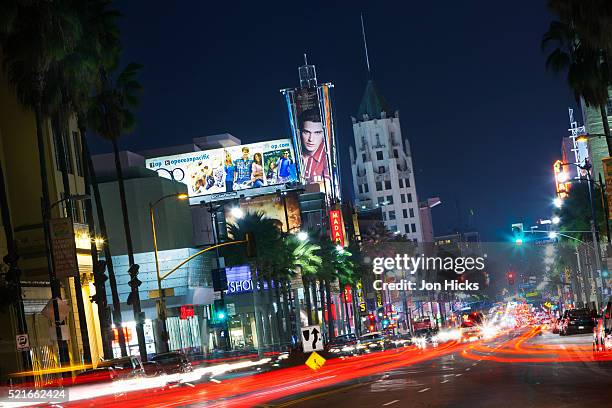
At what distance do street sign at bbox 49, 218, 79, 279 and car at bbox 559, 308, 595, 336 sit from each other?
3712 centimetres

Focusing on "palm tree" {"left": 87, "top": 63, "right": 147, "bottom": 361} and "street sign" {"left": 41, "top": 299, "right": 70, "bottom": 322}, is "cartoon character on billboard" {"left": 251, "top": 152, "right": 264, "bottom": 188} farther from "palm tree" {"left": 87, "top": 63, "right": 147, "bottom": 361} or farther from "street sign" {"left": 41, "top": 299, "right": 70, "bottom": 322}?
"street sign" {"left": 41, "top": 299, "right": 70, "bottom": 322}

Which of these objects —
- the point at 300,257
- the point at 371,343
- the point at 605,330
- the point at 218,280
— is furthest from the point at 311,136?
the point at 605,330

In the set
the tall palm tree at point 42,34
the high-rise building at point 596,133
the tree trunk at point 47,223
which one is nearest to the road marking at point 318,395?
the tree trunk at point 47,223

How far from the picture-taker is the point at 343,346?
64.2 meters

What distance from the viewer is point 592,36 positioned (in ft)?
138

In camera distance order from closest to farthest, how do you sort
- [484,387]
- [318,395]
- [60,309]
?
1. [484,387]
2. [318,395]
3. [60,309]

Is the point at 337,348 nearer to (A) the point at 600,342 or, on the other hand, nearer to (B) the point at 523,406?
(A) the point at 600,342

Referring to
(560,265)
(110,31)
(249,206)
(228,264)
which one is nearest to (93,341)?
(110,31)

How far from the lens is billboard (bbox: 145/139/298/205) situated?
13075cm

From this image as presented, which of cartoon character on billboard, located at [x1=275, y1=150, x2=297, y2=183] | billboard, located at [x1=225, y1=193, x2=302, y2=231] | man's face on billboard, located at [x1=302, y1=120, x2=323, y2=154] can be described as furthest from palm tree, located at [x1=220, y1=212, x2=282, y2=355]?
man's face on billboard, located at [x1=302, y1=120, x2=323, y2=154]

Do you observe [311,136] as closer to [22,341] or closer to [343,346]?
[343,346]

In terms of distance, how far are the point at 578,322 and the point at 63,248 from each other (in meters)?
37.7

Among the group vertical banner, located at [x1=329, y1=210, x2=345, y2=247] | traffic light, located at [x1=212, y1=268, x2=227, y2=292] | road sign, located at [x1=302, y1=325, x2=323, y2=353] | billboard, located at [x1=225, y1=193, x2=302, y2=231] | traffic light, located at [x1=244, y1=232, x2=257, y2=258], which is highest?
billboard, located at [x1=225, y1=193, x2=302, y2=231]

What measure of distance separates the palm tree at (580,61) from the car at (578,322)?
68.6ft
